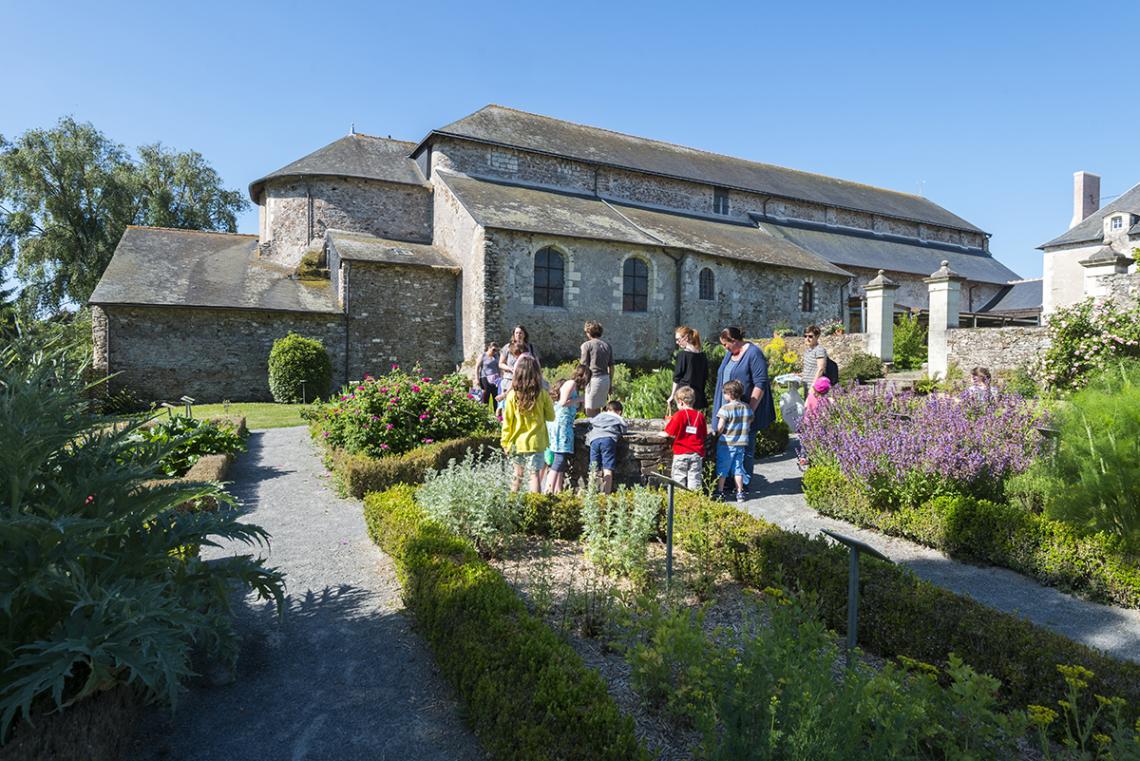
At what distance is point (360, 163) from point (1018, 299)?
29428 mm

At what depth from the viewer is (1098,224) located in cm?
2583

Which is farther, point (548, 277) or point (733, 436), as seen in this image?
point (548, 277)

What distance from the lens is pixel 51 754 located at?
2.16 meters

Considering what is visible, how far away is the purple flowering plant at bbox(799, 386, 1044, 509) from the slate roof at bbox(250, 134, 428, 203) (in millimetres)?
18622

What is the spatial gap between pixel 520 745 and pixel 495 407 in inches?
310

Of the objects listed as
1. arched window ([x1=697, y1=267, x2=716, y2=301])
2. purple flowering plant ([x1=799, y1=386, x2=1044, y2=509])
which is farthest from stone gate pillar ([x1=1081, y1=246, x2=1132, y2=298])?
arched window ([x1=697, y1=267, x2=716, y2=301])

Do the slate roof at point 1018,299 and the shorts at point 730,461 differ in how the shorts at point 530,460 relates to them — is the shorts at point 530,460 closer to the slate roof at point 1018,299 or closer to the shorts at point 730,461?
the shorts at point 730,461

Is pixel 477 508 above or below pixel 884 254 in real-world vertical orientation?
below

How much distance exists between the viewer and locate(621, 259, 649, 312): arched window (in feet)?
62.3

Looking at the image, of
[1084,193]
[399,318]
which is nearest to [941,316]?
[399,318]

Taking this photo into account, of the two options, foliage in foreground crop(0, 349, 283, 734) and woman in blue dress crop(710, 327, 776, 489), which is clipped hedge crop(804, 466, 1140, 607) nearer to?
woman in blue dress crop(710, 327, 776, 489)

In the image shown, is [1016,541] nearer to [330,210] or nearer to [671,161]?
[330,210]

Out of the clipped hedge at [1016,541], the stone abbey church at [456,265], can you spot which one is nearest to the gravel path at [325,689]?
the clipped hedge at [1016,541]

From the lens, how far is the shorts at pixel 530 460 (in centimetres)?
604
